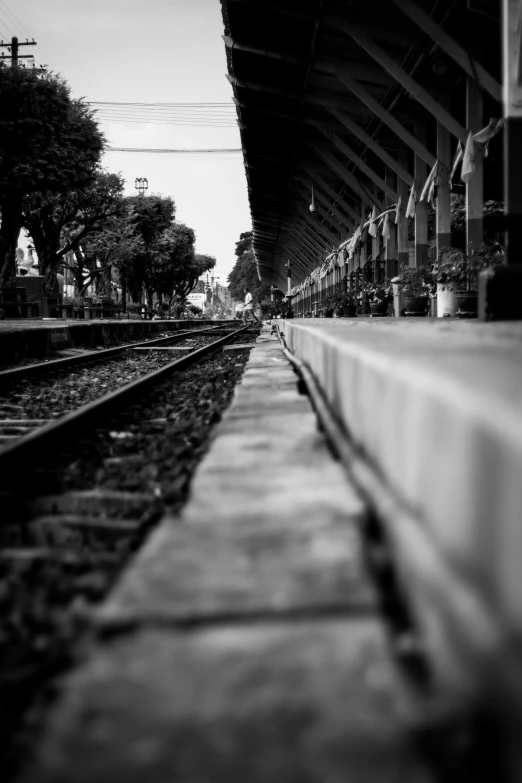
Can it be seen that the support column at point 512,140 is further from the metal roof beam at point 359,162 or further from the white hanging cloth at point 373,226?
the white hanging cloth at point 373,226

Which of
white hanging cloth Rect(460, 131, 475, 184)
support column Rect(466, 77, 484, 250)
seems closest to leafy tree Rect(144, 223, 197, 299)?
support column Rect(466, 77, 484, 250)

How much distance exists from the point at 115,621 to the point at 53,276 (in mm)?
35162

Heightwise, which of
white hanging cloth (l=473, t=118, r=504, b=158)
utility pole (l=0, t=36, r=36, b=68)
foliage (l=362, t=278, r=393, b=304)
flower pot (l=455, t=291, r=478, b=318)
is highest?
utility pole (l=0, t=36, r=36, b=68)

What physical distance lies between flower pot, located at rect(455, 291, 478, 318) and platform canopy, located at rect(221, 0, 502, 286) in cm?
258

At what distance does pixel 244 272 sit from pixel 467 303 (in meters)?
89.0

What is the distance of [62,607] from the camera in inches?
67.8

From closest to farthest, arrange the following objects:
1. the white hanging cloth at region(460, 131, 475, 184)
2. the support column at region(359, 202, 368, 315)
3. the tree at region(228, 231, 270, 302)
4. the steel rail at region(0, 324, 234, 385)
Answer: the steel rail at region(0, 324, 234, 385)
the white hanging cloth at region(460, 131, 475, 184)
the support column at region(359, 202, 368, 315)
the tree at region(228, 231, 270, 302)

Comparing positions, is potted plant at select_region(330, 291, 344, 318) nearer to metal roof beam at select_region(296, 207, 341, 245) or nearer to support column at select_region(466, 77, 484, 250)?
metal roof beam at select_region(296, 207, 341, 245)

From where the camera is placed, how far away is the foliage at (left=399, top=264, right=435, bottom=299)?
442 inches

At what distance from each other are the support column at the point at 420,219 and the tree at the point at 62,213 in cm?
1821

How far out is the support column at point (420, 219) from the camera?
14211mm

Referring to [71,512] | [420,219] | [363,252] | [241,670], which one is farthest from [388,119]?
[241,670]

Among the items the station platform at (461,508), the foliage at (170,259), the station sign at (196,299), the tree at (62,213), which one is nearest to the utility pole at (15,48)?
the tree at (62,213)

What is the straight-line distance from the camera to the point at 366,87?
14398mm
